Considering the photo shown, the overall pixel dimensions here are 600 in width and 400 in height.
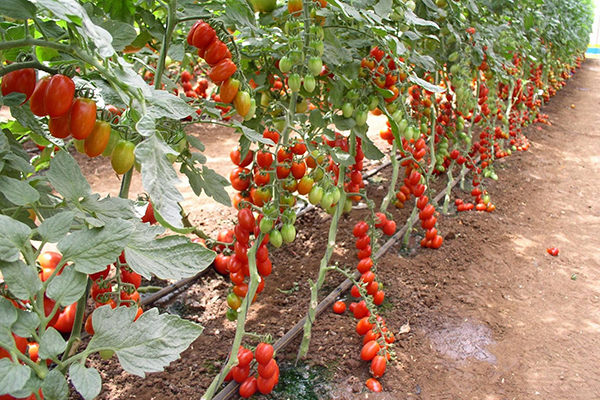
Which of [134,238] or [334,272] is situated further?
[334,272]

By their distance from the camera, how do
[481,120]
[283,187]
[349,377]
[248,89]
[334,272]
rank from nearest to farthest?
[248,89], [283,187], [349,377], [334,272], [481,120]

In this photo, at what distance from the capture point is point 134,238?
2.31ft

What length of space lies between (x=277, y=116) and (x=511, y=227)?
235cm

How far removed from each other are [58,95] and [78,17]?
0.17m

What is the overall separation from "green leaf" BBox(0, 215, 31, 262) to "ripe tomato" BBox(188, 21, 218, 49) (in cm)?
64

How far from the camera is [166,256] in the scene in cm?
69

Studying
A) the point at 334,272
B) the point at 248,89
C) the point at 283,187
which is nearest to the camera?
the point at 248,89

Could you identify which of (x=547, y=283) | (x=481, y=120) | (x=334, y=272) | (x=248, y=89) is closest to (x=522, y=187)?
(x=481, y=120)

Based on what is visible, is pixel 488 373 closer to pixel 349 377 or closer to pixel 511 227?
pixel 349 377

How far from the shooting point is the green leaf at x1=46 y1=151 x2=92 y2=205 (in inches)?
27.1

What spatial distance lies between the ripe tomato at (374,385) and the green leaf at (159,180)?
150 cm

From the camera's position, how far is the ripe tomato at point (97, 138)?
0.79 meters

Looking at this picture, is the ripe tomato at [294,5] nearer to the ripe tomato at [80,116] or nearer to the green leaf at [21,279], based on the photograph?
the ripe tomato at [80,116]

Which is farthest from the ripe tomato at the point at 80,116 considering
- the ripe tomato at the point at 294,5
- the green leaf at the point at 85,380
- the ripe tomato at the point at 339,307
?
the ripe tomato at the point at 339,307
